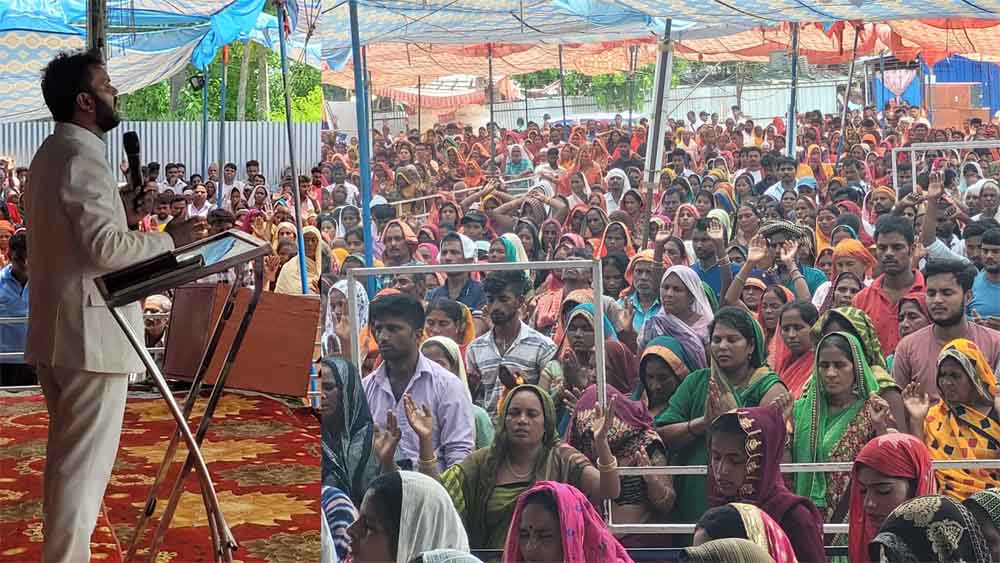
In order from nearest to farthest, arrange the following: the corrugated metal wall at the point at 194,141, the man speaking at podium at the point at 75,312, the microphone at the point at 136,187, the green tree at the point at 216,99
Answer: the man speaking at podium at the point at 75,312, the microphone at the point at 136,187, the corrugated metal wall at the point at 194,141, the green tree at the point at 216,99

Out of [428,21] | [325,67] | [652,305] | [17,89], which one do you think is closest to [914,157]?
[652,305]

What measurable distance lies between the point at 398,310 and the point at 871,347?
1.12m

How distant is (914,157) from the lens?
9.40 ft

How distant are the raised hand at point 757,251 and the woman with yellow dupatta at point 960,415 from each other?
0.46m

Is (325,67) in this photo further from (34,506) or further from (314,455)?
(314,455)

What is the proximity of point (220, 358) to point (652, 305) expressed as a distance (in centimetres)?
394

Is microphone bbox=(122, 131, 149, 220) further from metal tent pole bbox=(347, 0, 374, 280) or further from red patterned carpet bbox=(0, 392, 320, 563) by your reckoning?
red patterned carpet bbox=(0, 392, 320, 563)

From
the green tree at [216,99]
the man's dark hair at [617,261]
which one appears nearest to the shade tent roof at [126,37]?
the man's dark hair at [617,261]

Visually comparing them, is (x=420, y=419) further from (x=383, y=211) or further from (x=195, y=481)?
(x=195, y=481)

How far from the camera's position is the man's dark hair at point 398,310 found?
2.80m

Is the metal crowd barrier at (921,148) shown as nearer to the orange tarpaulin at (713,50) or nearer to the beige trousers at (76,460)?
the orange tarpaulin at (713,50)

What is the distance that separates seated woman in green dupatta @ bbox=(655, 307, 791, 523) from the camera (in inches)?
112

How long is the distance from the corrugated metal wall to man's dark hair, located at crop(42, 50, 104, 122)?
12841mm

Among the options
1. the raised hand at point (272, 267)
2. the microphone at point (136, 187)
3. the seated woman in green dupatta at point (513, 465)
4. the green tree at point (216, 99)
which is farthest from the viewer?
the green tree at point (216, 99)
